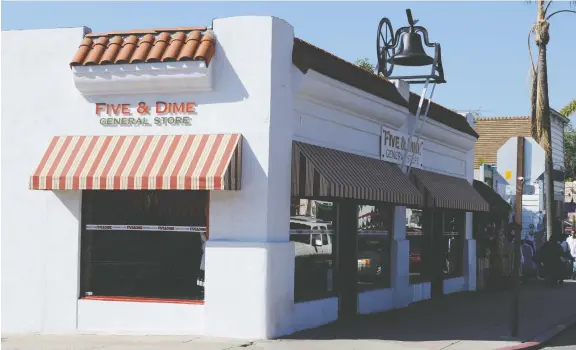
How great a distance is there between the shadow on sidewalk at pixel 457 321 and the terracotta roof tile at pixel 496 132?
70.8 feet

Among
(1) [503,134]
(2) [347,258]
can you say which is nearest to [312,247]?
(2) [347,258]

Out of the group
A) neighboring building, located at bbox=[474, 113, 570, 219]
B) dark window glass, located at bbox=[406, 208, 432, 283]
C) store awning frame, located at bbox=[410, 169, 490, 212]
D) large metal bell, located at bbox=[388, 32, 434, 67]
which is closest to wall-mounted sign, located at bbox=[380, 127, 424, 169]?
store awning frame, located at bbox=[410, 169, 490, 212]

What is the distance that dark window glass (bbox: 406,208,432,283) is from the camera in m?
18.7

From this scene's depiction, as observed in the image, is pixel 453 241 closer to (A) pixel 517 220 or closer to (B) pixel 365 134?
(B) pixel 365 134

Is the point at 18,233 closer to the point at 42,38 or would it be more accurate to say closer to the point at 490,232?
the point at 42,38

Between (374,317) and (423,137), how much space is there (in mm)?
5386

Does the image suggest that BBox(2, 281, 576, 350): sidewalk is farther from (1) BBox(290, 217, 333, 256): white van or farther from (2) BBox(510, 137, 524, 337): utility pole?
(1) BBox(290, 217, 333, 256): white van

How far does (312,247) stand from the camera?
46.5 ft

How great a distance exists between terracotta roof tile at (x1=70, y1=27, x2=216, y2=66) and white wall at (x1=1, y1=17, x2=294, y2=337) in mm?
258

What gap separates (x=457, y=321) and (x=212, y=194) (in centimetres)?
532

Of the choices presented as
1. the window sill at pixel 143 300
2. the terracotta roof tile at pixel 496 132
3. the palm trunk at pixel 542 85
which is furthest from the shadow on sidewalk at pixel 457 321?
the terracotta roof tile at pixel 496 132

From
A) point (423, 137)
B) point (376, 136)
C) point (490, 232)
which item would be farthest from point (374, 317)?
point (490, 232)

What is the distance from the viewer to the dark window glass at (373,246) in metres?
16.0

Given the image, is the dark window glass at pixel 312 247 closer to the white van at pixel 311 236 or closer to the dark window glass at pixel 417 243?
the white van at pixel 311 236
